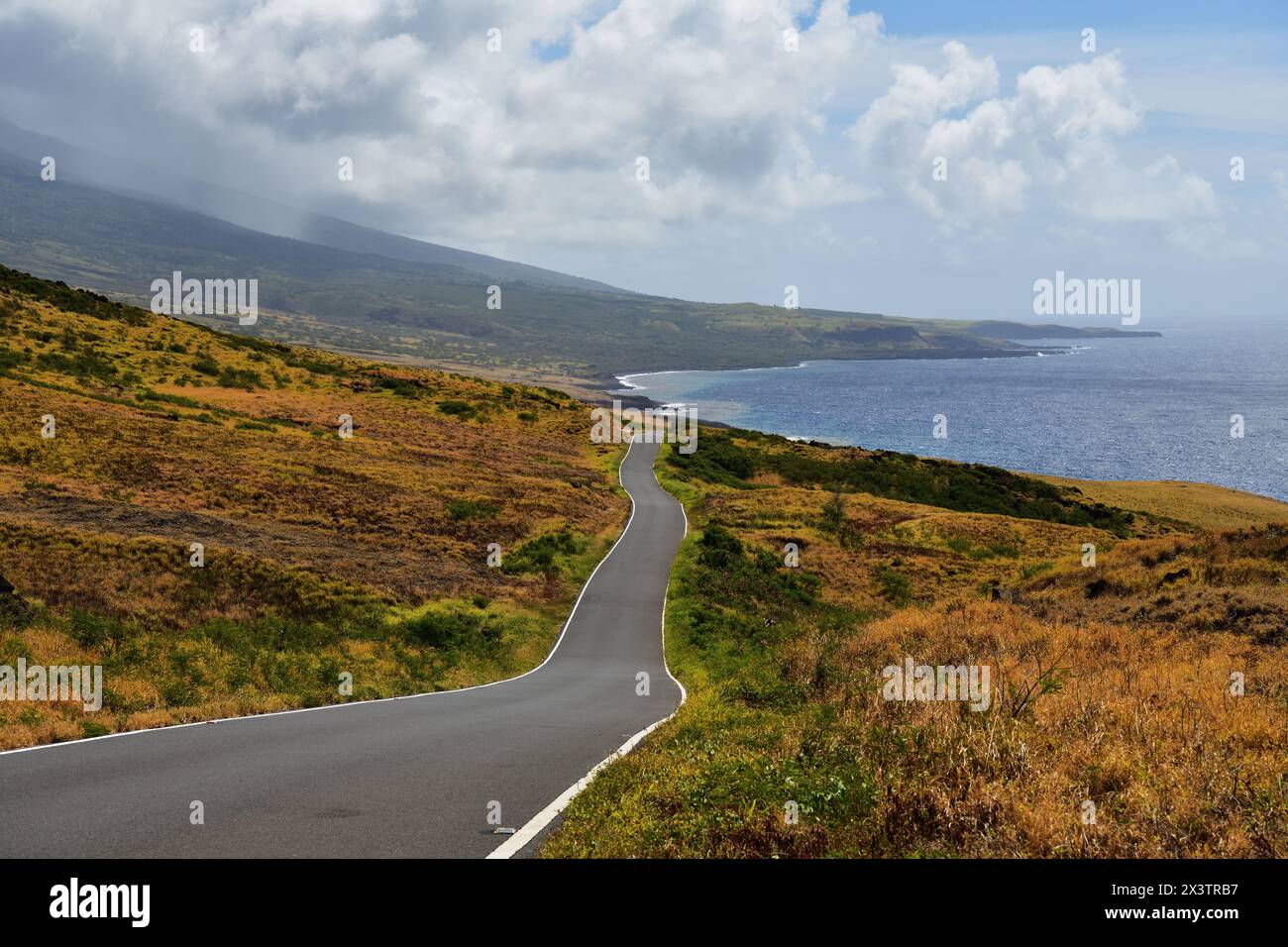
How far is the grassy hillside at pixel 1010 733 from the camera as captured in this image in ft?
21.5

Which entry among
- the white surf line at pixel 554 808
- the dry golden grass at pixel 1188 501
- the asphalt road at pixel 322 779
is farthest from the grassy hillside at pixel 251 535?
the dry golden grass at pixel 1188 501

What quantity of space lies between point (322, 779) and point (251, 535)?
24251 millimetres

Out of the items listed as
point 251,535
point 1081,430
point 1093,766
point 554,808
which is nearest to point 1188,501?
point 1081,430

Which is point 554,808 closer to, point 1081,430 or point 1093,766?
point 1093,766

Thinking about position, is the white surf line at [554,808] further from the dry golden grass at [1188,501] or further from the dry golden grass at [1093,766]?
the dry golden grass at [1188,501]

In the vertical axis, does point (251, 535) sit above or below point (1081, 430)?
below

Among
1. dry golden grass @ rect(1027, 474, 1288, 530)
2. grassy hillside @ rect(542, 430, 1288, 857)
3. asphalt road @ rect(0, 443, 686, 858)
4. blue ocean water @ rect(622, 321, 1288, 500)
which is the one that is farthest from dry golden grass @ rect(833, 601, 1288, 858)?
blue ocean water @ rect(622, 321, 1288, 500)

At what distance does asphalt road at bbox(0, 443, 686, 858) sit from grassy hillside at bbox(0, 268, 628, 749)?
2.04m

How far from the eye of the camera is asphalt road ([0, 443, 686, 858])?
7.84 metres

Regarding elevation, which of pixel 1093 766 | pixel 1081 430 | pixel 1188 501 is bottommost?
pixel 1093 766

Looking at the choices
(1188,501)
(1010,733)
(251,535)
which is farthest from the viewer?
(1188,501)

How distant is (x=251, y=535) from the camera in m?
31.8

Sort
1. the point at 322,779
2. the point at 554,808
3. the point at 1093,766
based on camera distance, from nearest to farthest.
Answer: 1. the point at 1093,766
2. the point at 554,808
3. the point at 322,779
